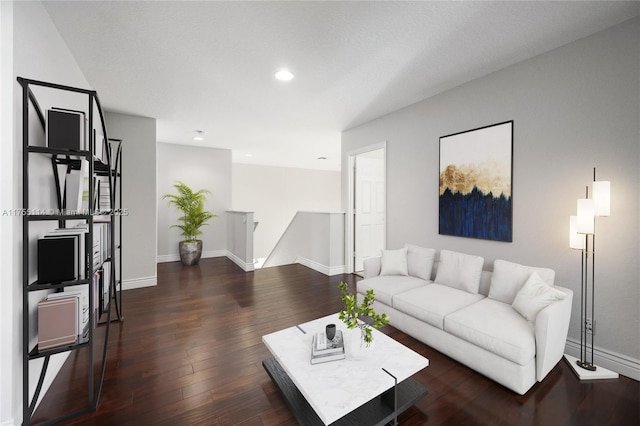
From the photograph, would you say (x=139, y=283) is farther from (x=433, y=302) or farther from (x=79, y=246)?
(x=433, y=302)

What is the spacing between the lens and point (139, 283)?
4.16m

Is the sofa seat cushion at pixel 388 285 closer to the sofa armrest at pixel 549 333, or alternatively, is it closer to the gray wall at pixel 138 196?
the sofa armrest at pixel 549 333

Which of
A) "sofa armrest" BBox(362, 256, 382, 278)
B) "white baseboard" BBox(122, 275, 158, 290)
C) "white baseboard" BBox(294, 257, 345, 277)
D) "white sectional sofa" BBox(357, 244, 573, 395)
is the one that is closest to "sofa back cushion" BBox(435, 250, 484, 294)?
"white sectional sofa" BBox(357, 244, 573, 395)

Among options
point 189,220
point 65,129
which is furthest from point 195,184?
point 65,129

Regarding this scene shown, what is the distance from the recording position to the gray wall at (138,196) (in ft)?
13.4

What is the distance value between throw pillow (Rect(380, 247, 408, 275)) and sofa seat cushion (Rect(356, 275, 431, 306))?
0.19 ft

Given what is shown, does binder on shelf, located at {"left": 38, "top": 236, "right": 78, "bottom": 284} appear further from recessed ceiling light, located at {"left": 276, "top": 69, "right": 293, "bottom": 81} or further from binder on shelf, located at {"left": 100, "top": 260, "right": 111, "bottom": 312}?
recessed ceiling light, located at {"left": 276, "top": 69, "right": 293, "bottom": 81}

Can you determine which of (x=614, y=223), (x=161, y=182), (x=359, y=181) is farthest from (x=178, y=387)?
(x=161, y=182)

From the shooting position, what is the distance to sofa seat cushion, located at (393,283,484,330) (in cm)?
233

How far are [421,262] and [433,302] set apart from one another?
30.5 inches

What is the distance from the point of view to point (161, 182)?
6109mm

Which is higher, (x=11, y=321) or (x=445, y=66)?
(x=445, y=66)

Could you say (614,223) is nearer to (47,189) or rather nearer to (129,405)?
(129,405)

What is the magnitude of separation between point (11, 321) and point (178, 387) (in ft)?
3.42
